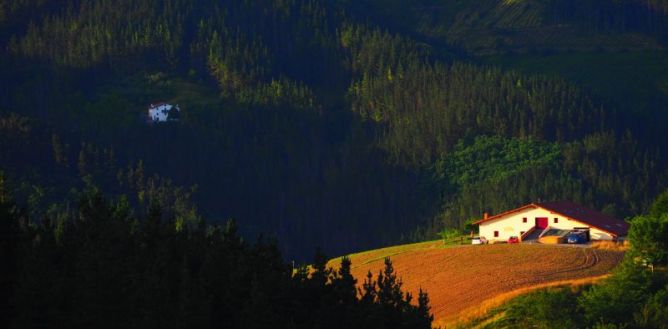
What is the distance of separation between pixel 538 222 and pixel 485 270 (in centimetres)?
2430

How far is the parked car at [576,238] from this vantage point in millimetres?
130250

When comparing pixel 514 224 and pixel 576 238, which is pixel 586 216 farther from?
pixel 576 238

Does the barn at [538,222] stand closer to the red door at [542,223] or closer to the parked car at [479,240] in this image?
the red door at [542,223]

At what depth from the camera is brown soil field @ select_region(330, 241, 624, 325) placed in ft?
364

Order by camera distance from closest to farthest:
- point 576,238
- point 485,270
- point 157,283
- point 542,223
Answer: point 157,283
point 485,270
point 576,238
point 542,223

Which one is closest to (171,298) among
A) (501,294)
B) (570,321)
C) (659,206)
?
(570,321)

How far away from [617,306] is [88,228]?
4022cm

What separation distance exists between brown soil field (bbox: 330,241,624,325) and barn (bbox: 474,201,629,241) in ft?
33.3

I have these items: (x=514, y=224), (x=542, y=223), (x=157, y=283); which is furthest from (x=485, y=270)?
(x=157, y=283)

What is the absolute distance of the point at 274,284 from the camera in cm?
7619

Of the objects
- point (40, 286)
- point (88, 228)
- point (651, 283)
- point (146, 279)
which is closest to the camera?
point (40, 286)

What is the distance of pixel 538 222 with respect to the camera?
142 m

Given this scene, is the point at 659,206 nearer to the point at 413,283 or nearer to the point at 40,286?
the point at 413,283

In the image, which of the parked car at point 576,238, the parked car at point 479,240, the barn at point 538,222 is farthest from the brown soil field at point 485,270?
the barn at point 538,222
